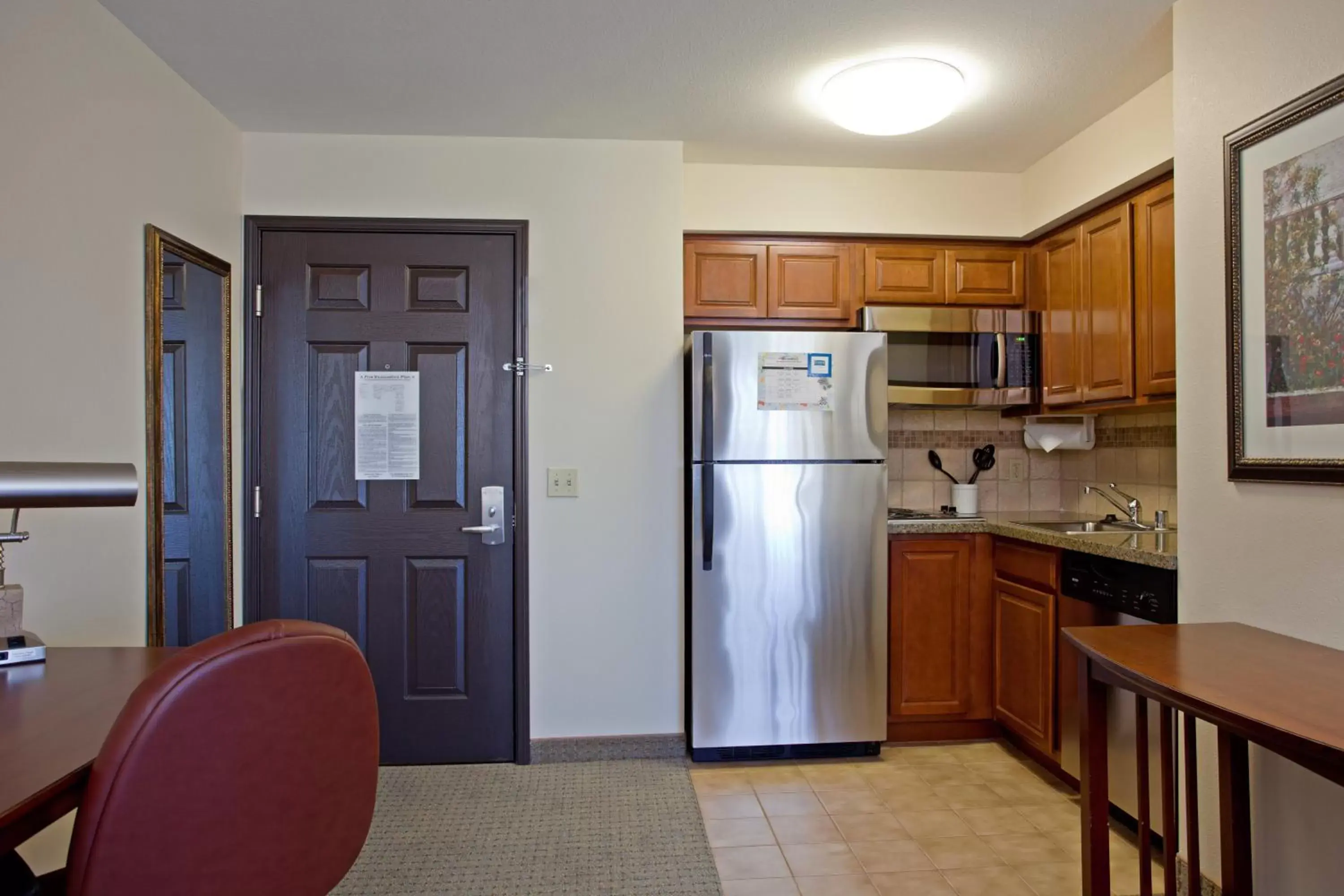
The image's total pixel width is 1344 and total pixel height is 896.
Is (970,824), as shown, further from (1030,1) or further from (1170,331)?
(1030,1)

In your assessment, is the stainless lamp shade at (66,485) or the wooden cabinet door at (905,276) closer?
the stainless lamp shade at (66,485)

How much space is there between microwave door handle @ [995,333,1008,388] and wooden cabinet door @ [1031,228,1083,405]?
151 mm

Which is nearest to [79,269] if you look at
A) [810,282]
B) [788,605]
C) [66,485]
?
[66,485]

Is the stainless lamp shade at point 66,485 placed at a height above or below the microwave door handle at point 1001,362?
below

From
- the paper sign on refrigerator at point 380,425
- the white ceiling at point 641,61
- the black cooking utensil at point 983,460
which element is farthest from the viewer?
the black cooking utensil at point 983,460

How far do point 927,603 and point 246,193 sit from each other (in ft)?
10.1

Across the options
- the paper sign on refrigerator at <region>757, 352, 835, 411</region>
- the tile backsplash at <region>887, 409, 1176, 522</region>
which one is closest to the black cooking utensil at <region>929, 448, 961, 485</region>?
the tile backsplash at <region>887, 409, 1176, 522</region>

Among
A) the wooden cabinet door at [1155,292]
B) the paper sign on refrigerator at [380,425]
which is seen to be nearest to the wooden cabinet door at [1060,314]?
the wooden cabinet door at [1155,292]

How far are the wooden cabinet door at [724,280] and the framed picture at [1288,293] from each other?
5.59 feet

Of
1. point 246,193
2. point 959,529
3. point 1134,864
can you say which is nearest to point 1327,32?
point 959,529

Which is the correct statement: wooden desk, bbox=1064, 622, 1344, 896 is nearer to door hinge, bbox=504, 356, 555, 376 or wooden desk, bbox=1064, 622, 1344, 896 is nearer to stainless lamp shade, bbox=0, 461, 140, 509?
stainless lamp shade, bbox=0, 461, 140, 509

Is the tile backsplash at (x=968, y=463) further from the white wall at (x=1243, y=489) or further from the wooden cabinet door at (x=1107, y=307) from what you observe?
the white wall at (x=1243, y=489)

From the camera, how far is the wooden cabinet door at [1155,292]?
2.52 meters

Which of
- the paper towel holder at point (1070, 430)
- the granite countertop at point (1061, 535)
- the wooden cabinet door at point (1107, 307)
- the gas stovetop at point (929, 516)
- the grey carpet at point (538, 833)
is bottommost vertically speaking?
the grey carpet at point (538, 833)
